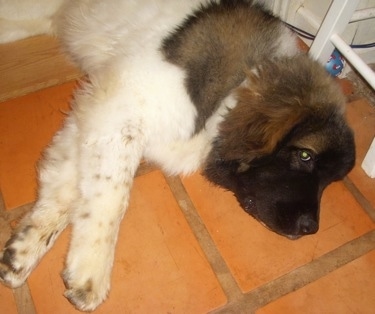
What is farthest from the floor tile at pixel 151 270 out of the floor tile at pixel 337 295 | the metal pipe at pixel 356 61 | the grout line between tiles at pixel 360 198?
the metal pipe at pixel 356 61

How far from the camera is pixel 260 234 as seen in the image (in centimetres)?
157

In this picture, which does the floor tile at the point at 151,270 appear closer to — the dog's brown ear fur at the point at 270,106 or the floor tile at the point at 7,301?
the floor tile at the point at 7,301

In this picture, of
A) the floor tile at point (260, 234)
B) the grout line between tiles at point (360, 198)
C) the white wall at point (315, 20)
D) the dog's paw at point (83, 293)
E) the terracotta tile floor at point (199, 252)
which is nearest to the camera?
the dog's paw at point (83, 293)

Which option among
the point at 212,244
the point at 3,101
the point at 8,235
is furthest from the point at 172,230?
the point at 3,101

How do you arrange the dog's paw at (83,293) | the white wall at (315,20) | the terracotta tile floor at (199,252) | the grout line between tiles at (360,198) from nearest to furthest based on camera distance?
the dog's paw at (83,293)
the terracotta tile floor at (199,252)
the grout line between tiles at (360,198)
the white wall at (315,20)

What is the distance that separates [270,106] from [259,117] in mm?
48

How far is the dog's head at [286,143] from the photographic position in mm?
1288

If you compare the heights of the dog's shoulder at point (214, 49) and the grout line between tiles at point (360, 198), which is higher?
the dog's shoulder at point (214, 49)

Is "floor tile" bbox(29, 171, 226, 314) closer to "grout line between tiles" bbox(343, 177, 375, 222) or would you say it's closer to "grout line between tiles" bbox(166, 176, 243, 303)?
"grout line between tiles" bbox(166, 176, 243, 303)

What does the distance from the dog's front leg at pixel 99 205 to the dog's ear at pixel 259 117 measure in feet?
0.99

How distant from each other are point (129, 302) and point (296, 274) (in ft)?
1.93

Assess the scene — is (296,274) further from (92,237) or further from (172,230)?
(92,237)

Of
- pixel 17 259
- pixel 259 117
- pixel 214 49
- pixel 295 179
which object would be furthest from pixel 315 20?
pixel 17 259

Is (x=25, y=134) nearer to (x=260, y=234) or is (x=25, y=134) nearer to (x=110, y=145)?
(x=110, y=145)
